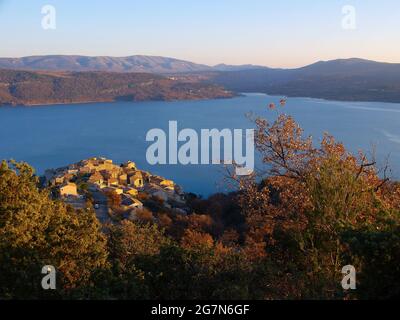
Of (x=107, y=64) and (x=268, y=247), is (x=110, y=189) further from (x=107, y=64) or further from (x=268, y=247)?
(x=107, y=64)

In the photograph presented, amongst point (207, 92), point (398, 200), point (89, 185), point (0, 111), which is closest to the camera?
point (398, 200)

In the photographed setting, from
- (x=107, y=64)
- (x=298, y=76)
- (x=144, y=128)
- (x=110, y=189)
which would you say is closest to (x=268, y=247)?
(x=110, y=189)

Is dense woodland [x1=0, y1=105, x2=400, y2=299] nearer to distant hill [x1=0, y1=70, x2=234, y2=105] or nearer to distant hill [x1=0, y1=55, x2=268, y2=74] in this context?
distant hill [x1=0, y1=70, x2=234, y2=105]

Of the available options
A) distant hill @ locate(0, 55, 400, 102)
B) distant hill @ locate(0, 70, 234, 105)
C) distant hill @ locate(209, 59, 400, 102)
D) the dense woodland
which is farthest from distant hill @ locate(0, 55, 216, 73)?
the dense woodland

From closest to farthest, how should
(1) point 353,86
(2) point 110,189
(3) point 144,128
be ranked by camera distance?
(2) point 110,189 → (3) point 144,128 → (1) point 353,86

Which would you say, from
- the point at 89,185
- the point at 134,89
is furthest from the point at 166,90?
the point at 89,185

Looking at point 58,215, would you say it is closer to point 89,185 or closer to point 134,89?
point 89,185
